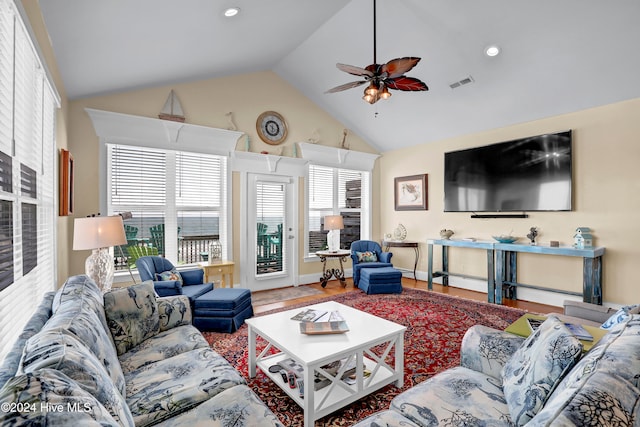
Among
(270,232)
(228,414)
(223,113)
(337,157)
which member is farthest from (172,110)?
(228,414)

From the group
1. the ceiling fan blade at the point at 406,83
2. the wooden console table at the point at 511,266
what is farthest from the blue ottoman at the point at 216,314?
the wooden console table at the point at 511,266

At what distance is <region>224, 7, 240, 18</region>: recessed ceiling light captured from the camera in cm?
297

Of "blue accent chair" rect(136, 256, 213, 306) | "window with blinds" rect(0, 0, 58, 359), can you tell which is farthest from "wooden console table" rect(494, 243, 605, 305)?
"window with blinds" rect(0, 0, 58, 359)

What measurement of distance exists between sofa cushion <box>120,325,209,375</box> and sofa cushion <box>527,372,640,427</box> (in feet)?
6.21

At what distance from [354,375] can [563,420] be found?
167 cm

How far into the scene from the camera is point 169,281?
3.26 meters

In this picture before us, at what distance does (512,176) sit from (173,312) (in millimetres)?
4774

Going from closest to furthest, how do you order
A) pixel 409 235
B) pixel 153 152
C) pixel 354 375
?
pixel 354 375 → pixel 153 152 → pixel 409 235

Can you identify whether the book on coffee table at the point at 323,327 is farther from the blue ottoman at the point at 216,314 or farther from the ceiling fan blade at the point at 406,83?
the ceiling fan blade at the point at 406,83

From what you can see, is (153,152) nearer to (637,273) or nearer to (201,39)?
(201,39)

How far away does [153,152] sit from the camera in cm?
423

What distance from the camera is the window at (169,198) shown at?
4.02 metres

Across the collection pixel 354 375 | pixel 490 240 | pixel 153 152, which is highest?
pixel 153 152

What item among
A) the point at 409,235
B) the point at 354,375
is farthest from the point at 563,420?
the point at 409,235
